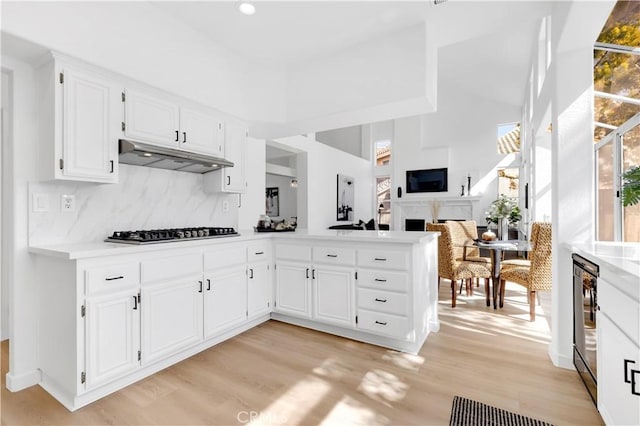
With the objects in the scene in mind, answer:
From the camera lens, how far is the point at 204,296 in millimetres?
2547

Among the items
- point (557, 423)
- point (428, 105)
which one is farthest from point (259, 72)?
point (557, 423)

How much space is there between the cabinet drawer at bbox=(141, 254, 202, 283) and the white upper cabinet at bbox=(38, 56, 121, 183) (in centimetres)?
72

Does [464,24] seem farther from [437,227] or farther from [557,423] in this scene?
[557,423]

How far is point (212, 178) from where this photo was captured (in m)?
3.28

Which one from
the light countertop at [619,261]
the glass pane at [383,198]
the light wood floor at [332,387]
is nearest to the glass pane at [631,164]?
the light countertop at [619,261]

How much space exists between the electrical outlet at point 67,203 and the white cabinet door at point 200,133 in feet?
3.04

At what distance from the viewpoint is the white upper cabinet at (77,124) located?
201 centimetres

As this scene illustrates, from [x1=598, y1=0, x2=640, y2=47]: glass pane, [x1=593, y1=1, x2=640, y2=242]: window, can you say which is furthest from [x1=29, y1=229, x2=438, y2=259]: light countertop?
[x1=598, y1=0, x2=640, y2=47]: glass pane

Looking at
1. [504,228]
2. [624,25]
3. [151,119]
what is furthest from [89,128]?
[504,228]

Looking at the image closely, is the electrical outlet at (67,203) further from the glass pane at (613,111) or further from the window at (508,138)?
the window at (508,138)

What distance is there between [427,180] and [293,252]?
22.1 feet

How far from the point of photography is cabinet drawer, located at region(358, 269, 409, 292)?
2520 mm

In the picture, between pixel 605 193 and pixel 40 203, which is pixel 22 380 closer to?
pixel 40 203

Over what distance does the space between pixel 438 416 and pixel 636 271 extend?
121cm
